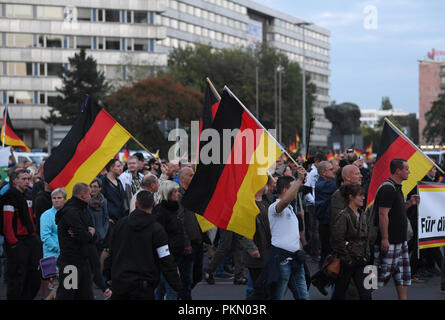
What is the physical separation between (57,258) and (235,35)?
102705mm

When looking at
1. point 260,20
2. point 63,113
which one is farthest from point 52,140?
point 260,20

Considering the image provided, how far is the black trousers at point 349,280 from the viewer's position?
8.50 m

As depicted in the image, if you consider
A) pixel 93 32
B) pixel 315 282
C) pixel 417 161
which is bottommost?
pixel 315 282

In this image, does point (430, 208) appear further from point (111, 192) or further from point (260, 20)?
point (260, 20)

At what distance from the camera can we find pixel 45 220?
980 centimetres

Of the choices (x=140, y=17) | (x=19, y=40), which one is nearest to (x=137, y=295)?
(x=19, y=40)

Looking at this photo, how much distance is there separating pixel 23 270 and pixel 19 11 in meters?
71.9

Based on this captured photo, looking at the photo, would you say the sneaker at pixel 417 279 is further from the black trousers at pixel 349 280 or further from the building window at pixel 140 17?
the building window at pixel 140 17

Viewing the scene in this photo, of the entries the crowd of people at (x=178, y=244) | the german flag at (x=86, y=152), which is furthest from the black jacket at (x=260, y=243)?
the german flag at (x=86, y=152)

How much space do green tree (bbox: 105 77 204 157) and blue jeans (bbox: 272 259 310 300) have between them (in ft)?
155

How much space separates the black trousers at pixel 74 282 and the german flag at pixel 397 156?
13.6ft

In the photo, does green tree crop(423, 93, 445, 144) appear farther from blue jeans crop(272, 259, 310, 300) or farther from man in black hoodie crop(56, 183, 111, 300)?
man in black hoodie crop(56, 183, 111, 300)

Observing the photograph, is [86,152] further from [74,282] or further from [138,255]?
[138,255]

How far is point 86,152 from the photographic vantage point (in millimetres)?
11555
